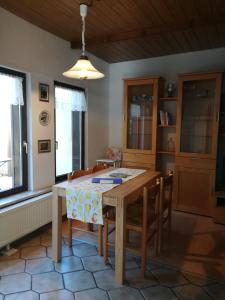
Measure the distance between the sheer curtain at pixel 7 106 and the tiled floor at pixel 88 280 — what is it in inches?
43.4

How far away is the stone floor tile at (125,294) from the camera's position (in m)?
1.86

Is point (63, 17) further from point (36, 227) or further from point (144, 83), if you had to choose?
point (36, 227)

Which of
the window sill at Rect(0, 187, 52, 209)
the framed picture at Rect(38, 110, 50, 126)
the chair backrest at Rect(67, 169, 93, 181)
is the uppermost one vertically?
the framed picture at Rect(38, 110, 50, 126)

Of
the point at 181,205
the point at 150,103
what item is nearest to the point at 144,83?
the point at 150,103

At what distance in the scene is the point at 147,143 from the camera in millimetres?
3977

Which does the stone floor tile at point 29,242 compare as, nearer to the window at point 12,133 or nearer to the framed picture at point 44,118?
the window at point 12,133

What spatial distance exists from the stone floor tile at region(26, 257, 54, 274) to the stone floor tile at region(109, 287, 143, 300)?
25.7 inches

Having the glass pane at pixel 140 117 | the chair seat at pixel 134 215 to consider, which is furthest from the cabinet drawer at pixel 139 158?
the chair seat at pixel 134 215

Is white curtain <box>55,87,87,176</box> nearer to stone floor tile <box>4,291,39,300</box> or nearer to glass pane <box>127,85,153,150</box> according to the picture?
glass pane <box>127,85,153,150</box>

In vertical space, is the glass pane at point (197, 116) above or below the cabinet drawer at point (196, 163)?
above

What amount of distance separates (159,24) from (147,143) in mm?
1798

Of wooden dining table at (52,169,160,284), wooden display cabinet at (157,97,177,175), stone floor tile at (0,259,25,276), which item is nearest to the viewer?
wooden dining table at (52,169,160,284)

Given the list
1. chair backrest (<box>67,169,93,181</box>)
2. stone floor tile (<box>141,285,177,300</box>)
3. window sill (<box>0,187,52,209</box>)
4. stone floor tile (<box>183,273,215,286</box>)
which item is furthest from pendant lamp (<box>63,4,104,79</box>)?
stone floor tile (<box>183,273,215,286</box>)

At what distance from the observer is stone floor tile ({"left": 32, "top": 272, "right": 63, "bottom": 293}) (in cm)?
195
